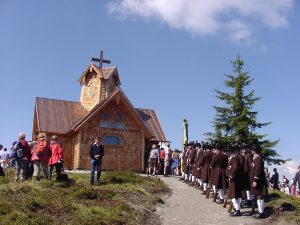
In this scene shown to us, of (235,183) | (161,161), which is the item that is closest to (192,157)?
(235,183)

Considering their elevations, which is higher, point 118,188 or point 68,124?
point 68,124

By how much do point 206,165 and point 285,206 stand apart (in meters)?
3.87

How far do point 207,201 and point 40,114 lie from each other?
1566 centimetres

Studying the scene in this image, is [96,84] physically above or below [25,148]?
above

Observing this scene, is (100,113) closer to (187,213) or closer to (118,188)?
(118,188)

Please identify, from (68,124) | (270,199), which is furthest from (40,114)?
(270,199)

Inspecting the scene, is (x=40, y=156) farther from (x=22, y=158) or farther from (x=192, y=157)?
(x=192, y=157)

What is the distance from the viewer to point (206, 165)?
16812mm

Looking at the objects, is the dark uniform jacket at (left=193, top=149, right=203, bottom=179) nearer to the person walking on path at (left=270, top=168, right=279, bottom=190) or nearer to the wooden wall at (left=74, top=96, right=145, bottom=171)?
the wooden wall at (left=74, top=96, right=145, bottom=171)

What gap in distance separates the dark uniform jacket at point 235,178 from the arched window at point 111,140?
45.3 feet

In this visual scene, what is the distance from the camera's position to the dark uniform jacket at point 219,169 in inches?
587

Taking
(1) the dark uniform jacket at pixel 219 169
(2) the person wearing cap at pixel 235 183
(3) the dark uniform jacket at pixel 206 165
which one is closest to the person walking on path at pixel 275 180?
(3) the dark uniform jacket at pixel 206 165

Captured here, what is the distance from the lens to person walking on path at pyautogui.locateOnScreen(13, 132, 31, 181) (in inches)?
628

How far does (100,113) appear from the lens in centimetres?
2656
